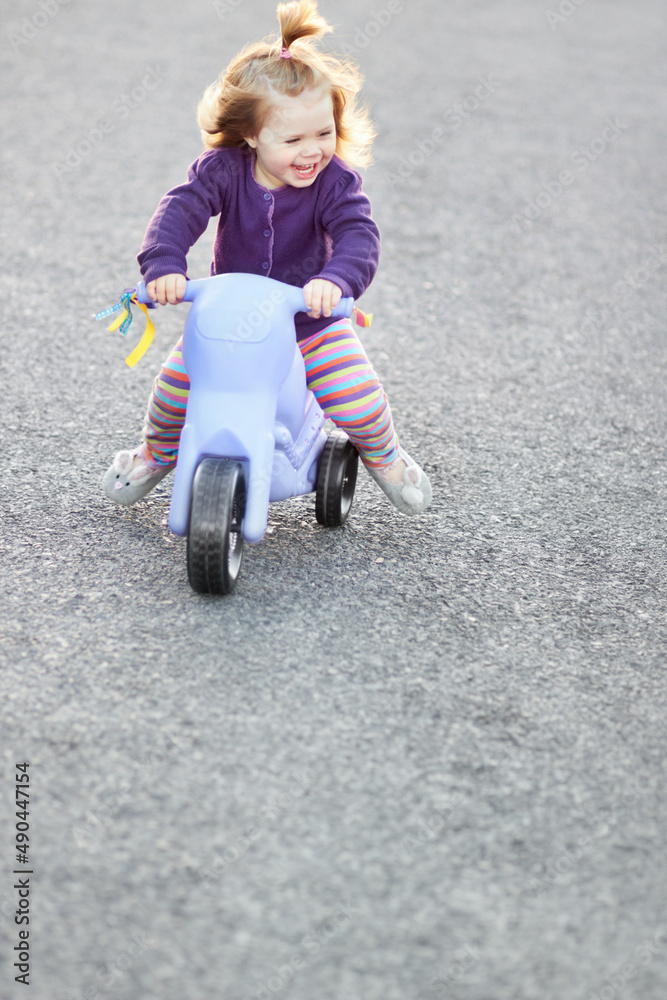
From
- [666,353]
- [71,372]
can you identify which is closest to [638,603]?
[666,353]

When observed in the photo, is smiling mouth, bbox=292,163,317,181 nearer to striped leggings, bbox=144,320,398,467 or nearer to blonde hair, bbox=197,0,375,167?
blonde hair, bbox=197,0,375,167

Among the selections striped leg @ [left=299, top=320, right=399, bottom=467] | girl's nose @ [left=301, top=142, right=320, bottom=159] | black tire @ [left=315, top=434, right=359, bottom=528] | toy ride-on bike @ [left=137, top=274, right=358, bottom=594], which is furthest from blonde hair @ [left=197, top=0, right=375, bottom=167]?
black tire @ [left=315, top=434, right=359, bottom=528]

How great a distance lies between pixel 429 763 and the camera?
1950 millimetres

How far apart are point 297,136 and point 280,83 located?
0.12 metres

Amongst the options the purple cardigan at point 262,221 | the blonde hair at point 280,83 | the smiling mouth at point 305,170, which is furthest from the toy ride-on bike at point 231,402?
the blonde hair at point 280,83

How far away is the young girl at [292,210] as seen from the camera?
2.31 m

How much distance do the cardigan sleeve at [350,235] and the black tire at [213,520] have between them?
19.4 inches

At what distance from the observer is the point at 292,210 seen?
244 cm

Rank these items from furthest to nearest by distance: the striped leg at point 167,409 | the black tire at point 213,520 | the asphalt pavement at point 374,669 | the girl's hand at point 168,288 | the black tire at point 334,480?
the black tire at point 334,480 → the striped leg at point 167,409 → the girl's hand at point 168,288 → the black tire at point 213,520 → the asphalt pavement at point 374,669

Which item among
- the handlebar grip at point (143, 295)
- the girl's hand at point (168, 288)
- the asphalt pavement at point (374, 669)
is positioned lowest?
the asphalt pavement at point (374, 669)

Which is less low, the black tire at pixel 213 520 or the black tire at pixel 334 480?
the black tire at pixel 213 520

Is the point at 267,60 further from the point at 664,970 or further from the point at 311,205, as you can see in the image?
the point at 664,970

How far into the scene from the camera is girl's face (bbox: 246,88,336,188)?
2307 millimetres

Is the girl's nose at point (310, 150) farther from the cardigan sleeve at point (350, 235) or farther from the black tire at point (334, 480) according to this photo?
the black tire at point (334, 480)
